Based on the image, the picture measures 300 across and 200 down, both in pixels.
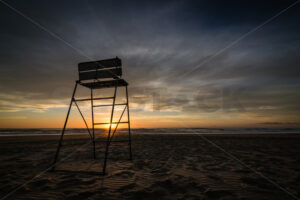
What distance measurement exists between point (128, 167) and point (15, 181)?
142 inches

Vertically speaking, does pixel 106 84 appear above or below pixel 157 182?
above

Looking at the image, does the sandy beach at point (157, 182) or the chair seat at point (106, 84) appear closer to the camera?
the sandy beach at point (157, 182)

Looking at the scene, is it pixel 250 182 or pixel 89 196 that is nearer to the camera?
pixel 89 196

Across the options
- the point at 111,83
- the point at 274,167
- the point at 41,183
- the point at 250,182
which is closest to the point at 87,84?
the point at 111,83

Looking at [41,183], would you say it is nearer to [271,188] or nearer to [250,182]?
[250,182]

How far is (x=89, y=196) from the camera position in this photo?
11.3ft

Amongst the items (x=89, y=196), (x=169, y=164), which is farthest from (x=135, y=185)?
(x=169, y=164)

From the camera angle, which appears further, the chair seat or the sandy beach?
the chair seat

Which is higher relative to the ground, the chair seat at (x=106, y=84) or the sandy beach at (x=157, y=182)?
the chair seat at (x=106, y=84)

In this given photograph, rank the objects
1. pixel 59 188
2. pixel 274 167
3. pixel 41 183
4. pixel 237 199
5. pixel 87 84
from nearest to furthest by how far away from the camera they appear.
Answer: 1. pixel 237 199
2. pixel 59 188
3. pixel 41 183
4. pixel 274 167
5. pixel 87 84

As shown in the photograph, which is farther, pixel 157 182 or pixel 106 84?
pixel 106 84

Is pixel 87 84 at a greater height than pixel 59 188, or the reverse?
pixel 87 84

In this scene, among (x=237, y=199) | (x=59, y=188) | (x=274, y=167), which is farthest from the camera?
(x=274, y=167)

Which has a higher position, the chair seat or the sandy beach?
the chair seat
